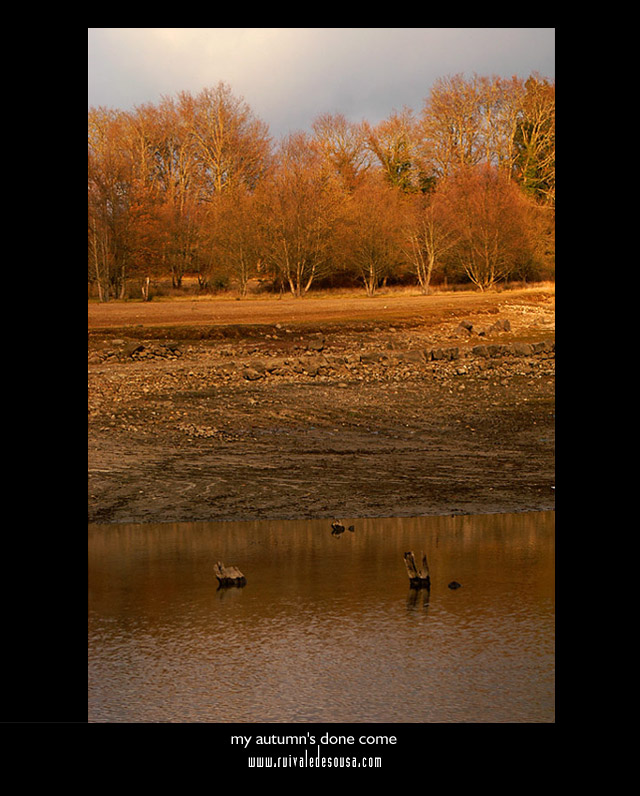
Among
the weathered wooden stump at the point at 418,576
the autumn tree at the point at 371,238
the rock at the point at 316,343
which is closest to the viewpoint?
the weathered wooden stump at the point at 418,576

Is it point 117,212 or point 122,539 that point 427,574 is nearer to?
point 122,539

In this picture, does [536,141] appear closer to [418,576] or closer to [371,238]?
[371,238]

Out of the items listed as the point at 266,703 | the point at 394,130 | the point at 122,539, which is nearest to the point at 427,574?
the point at 266,703

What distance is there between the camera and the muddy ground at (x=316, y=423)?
946 centimetres

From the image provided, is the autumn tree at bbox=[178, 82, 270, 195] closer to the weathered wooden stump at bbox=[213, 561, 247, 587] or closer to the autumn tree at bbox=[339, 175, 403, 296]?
the autumn tree at bbox=[339, 175, 403, 296]

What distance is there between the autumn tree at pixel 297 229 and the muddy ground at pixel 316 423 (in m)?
22.3

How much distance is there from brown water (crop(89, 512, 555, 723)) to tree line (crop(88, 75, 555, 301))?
31.4 m

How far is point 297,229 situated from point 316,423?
33.2 metres

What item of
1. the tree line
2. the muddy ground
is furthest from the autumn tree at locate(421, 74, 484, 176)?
the muddy ground

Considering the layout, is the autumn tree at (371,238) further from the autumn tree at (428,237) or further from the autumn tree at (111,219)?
the autumn tree at (111,219)

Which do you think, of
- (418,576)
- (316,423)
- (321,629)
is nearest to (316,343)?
(316,423)

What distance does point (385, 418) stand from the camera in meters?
13.3

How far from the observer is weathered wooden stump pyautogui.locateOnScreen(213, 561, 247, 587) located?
6477mm

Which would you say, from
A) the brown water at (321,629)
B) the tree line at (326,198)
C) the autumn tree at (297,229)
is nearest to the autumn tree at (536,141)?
the tree line at (326,198)
